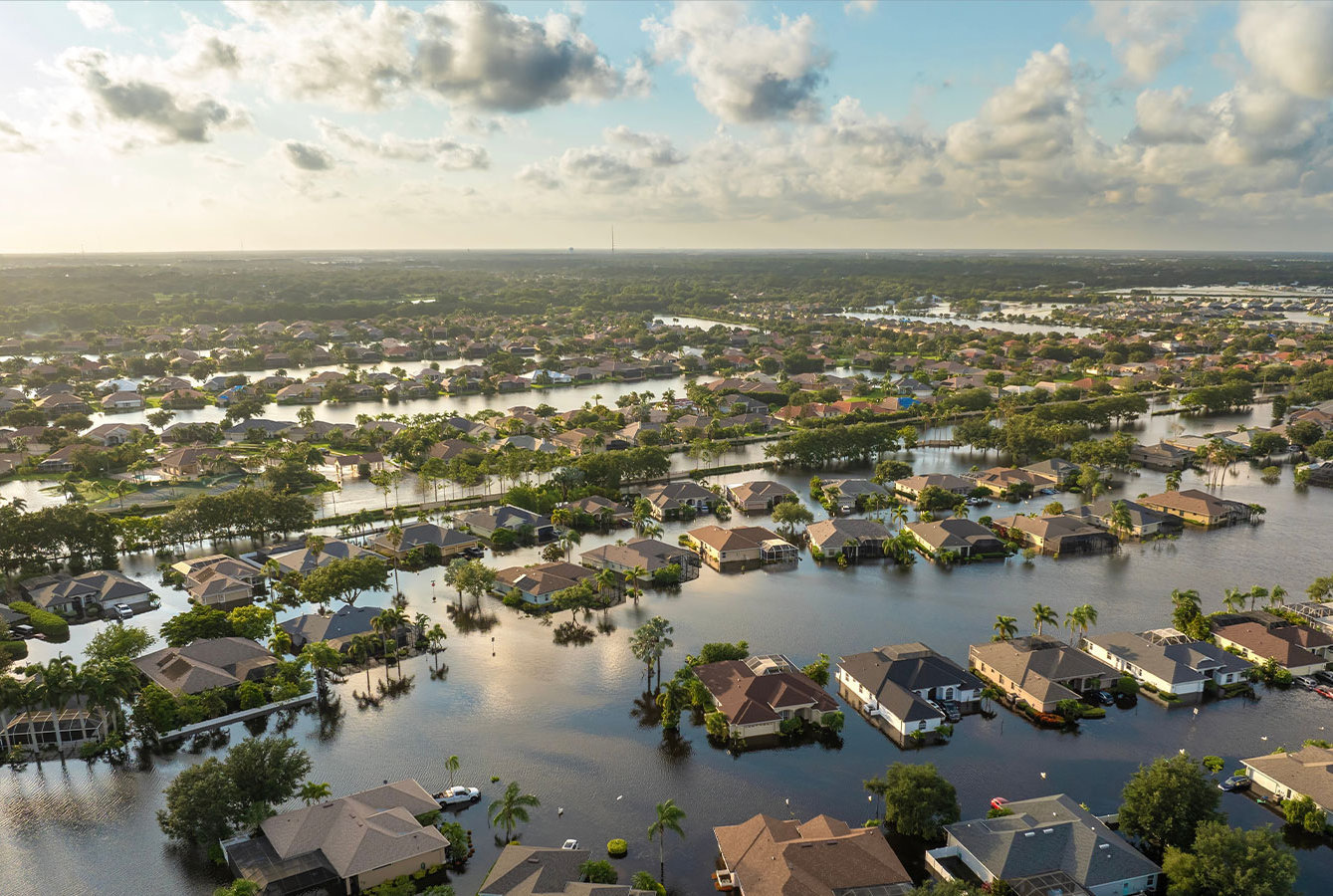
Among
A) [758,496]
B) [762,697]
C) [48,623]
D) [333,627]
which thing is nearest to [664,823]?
[762,697]

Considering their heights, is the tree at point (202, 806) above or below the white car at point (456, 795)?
above

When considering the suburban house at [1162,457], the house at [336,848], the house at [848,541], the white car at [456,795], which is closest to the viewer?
the house at [336,848]

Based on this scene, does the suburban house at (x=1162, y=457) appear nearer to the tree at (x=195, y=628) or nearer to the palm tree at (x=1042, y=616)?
the palm tree at (x=1042, y=616)

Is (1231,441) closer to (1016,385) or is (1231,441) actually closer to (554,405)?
(1016,385)

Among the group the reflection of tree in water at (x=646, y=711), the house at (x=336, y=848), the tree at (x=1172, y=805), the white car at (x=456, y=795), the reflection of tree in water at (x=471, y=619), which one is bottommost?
the reflection of tree in water at (x=471, y=619)

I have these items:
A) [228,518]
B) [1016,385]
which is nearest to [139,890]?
[228,518]

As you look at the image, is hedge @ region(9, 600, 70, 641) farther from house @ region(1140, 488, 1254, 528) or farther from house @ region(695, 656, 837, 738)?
house @ region(1140, 488, 1254, 528)

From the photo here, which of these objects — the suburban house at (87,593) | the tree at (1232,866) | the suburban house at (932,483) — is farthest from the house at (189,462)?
the tree at (1232,866)
